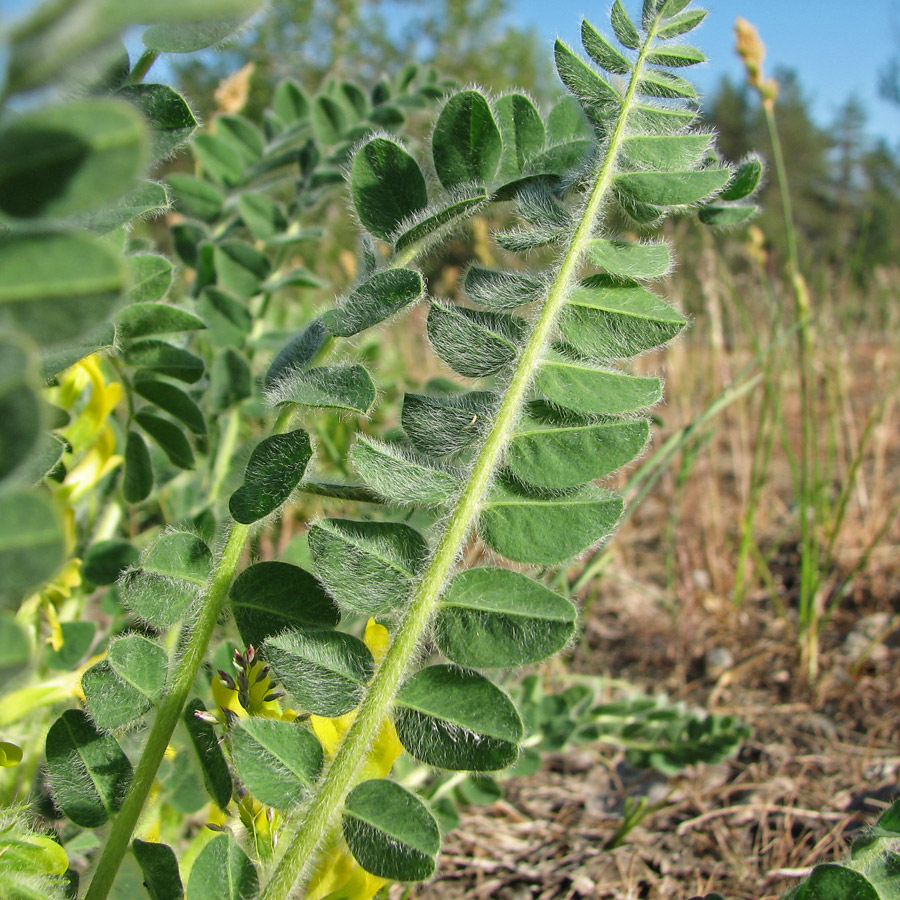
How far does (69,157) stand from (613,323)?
35cm

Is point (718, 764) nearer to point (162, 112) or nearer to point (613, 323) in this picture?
point (613, 323)

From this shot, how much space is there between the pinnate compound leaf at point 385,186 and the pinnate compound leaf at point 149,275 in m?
0.17

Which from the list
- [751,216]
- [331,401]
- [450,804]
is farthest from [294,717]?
[751,216]

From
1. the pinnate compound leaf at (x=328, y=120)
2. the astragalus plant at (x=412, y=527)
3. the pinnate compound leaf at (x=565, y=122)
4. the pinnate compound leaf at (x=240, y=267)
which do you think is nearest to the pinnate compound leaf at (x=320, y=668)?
the astragalus plant at (x=412, y=527)

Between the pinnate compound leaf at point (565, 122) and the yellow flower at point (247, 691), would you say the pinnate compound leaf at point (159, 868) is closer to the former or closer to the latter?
the yellow flower at point (247, 691)

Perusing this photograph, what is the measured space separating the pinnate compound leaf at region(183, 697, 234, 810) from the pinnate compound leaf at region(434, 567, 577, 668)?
0.50ft

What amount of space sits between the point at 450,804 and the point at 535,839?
0.25 meters

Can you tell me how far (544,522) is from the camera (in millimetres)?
A: 483

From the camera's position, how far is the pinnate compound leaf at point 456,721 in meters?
0.44

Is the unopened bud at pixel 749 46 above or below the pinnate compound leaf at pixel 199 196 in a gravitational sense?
above

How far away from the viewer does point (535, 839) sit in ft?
3.33

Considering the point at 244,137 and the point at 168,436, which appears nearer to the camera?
the point at 168,436

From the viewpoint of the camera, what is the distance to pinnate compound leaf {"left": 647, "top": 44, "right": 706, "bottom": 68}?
1.86 ft

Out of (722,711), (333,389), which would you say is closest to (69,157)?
(333,389)
